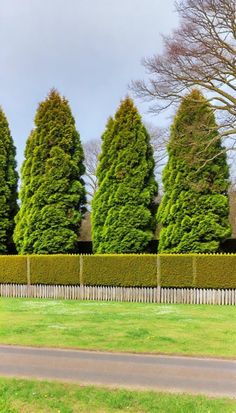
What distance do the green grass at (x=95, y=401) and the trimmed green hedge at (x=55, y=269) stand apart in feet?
46.2

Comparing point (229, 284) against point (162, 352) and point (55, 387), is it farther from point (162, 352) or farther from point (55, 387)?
point (55, 387)

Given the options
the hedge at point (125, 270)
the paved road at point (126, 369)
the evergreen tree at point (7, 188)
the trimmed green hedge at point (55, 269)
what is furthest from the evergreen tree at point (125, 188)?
the paved road at point (126, 369)

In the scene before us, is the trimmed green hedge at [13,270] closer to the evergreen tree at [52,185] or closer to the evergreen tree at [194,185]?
the evergreen tree at [52,185]

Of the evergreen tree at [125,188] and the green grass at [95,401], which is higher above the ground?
the evergreen tree at [125,188]

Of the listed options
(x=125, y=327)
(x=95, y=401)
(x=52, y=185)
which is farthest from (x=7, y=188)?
(x=95, y=401)

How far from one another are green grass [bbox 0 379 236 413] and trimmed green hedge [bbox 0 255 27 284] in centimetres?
1524

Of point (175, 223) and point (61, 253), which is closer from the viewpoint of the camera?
point (175, 223)

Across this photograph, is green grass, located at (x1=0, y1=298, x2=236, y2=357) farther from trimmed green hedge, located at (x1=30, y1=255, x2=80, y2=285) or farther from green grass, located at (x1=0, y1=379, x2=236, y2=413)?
green grass, located at (x1=0, y1=379, x2=236, y2=413)

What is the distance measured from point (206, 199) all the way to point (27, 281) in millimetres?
9301

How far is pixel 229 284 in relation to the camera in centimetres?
1847

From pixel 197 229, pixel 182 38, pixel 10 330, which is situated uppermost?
pixel 182 38

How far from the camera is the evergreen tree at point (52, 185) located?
23.4 meters

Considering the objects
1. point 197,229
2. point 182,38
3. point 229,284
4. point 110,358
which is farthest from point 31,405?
point 182,38

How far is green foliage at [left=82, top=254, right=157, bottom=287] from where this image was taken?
19.7m
